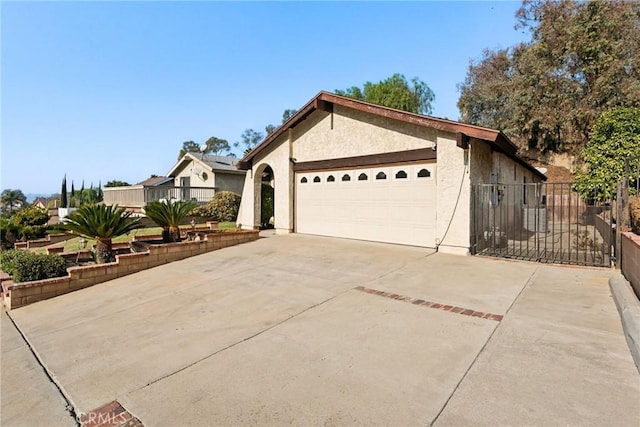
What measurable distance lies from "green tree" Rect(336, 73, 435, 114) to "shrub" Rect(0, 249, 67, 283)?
25623 mm

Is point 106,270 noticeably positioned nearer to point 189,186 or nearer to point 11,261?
point 11,261

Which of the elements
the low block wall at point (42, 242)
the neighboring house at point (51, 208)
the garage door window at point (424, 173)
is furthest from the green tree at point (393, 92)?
the neighboring house at point (51, 208)

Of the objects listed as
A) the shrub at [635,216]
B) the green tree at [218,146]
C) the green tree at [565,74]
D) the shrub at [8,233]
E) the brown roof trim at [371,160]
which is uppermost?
the green tree at [218,146]

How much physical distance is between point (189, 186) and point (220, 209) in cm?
860

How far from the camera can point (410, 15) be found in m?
11.6

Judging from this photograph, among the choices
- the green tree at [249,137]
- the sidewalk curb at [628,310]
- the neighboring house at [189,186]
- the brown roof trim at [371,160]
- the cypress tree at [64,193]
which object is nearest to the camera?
the sidewalk curb at [628,310]

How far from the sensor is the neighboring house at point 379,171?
9.05 m

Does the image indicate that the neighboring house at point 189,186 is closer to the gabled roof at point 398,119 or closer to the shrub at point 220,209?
the shrub at point 220,209

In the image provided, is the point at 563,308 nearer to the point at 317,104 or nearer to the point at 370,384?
the point at 370,384

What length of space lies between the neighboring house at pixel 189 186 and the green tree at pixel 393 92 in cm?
1279

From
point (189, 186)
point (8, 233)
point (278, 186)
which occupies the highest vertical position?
point (189, 186)

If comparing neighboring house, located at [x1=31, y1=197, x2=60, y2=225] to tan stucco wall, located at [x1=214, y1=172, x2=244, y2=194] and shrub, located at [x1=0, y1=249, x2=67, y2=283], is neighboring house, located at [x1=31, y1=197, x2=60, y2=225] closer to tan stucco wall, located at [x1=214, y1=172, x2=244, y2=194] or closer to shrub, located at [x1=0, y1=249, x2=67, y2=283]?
tan stucco wall, located at [x1=214, y1=172, x2=244, y2=194]

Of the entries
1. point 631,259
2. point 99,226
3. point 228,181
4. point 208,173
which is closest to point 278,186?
point 99,226

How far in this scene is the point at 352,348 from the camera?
12.8ft
